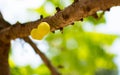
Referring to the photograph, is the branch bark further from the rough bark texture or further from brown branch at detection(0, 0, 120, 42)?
brown branch at detection(0, 0, 120, 42)

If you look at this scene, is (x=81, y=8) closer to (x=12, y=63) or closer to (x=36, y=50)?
(x=36, y=50)

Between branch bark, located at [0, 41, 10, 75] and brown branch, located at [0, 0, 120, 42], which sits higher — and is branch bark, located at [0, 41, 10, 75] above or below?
above

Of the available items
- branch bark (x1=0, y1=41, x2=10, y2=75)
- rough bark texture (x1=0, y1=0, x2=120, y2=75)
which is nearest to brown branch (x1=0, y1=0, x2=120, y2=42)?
rough bark texture (x1=0, y1=0, x2=120, y2=75)

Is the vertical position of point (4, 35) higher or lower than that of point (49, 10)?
lower

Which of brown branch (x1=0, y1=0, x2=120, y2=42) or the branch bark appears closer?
brown branch (x1=0, y1=0, x2=120, y2=42)

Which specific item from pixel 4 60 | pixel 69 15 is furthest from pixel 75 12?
pixel 4 60

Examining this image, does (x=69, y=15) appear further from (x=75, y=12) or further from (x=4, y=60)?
(x=4, y=60)

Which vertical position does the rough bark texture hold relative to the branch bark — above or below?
below

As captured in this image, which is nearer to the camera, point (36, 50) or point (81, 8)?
point (81, 8)

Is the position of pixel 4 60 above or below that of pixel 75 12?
above

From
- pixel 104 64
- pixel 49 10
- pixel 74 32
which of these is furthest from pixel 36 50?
pixel 104 64

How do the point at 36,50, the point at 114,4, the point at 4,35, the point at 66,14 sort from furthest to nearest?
1. the point at 36,50
2. the point at 4,35
3. the point at 66,14
4. the point at 114,4
